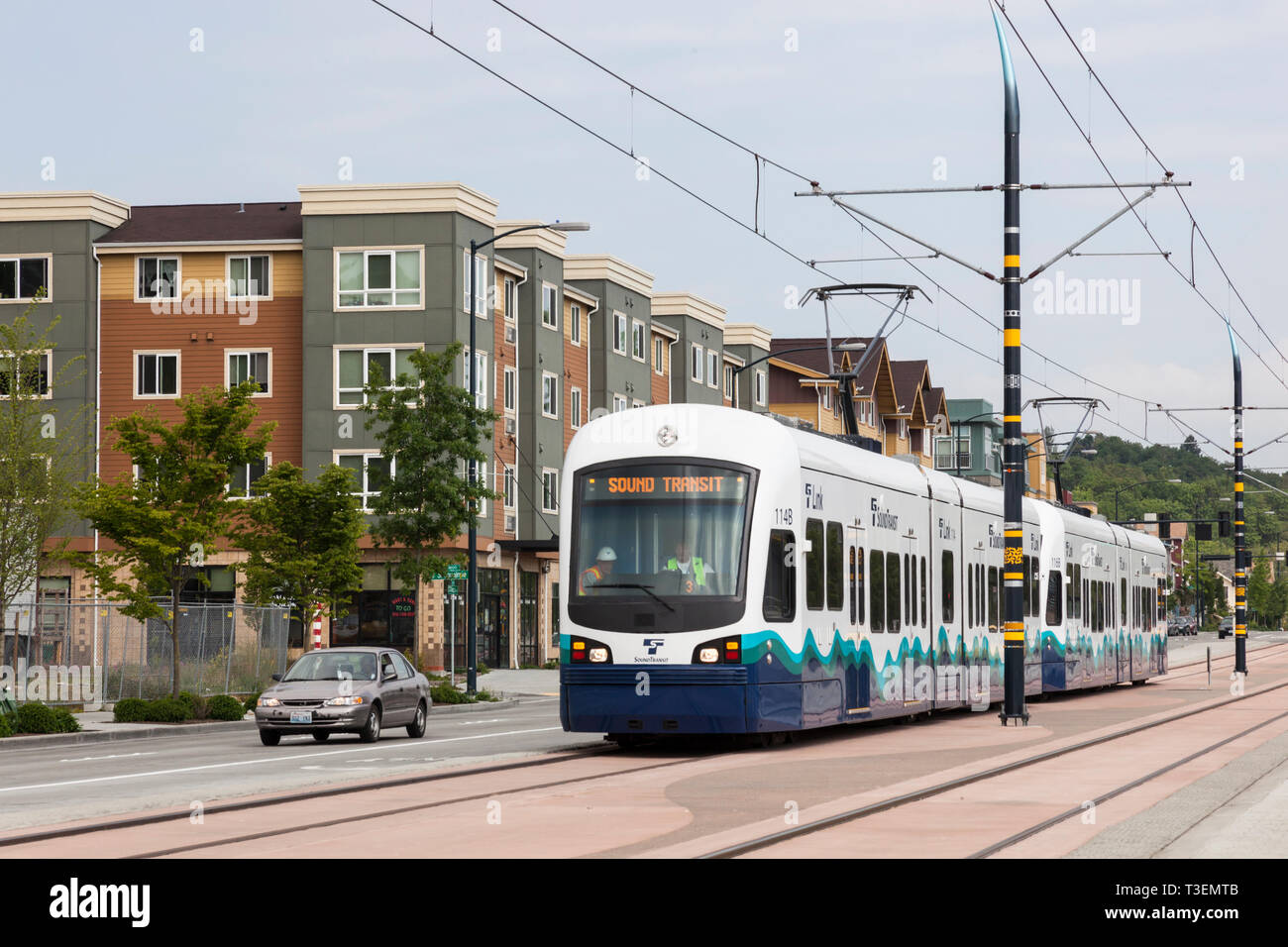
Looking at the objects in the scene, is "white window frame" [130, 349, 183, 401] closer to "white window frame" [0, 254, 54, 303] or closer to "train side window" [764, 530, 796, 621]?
"white window frame" [0, 254, 54, 303]

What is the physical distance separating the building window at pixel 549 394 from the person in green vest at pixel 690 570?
1817 inches

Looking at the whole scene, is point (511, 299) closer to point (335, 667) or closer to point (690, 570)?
point (335, 667)

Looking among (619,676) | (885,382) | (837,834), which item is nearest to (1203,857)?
(837,834)

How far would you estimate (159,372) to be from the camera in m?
61.5

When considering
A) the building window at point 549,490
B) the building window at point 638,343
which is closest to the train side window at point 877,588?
the building window at point 549,490

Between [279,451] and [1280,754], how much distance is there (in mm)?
44244

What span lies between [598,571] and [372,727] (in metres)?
7.20

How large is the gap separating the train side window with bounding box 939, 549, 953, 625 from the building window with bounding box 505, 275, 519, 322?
3699 cm

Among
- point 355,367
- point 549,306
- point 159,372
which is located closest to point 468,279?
point 355,367

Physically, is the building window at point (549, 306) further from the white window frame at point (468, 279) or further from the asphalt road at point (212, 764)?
the asphalt road at point (212, 764)

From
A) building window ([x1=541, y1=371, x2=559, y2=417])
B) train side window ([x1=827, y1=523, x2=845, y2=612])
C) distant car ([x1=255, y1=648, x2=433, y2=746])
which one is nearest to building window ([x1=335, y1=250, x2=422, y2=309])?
building window ([x1=541, y1=371, x2=559, y2=417])

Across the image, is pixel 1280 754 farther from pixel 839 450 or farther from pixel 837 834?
pixel 837 834

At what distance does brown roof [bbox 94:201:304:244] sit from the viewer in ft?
202

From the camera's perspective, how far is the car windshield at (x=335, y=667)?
89.2ft
